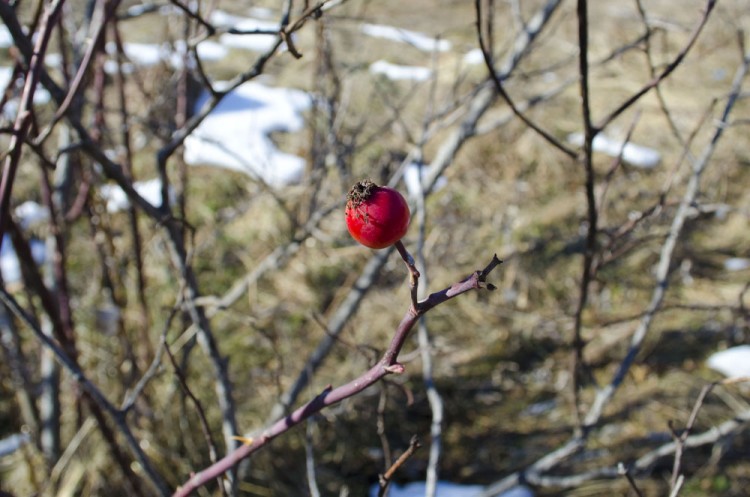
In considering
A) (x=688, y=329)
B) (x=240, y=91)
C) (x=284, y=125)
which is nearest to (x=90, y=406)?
(x=688, y=329)

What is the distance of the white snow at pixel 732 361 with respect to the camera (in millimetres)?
3018

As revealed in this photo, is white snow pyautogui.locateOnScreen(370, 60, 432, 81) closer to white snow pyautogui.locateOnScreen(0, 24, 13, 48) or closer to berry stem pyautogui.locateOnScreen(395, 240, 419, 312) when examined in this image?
white snow pyautogui.locateOnScreen(0, 24, 13, 48)

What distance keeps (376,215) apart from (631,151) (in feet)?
19.2

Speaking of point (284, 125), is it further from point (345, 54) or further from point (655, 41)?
point (655, 41)

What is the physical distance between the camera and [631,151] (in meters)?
5.78

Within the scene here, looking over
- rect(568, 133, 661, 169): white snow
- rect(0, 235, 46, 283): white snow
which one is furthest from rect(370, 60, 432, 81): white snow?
rect(0, 235, 46, 283): white snow

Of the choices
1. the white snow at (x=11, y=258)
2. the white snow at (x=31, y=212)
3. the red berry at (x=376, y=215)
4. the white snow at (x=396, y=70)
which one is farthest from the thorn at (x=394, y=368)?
the white snow at (x=396, y=70)

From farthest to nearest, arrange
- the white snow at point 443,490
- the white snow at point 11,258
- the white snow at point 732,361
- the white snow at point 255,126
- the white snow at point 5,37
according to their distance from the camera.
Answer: the white snow at point 255,126 < the white snow at point 11,258 < the white snow at point 732,361 < the white snow at point 443,490 < the white snow at point 5,37

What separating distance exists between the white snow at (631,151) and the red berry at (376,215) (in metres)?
5.22

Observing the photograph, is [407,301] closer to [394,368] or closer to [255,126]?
[255,126]

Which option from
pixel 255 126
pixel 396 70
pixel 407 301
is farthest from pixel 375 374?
pixel 396 70

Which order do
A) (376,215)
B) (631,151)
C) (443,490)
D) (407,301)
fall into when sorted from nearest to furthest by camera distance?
(376,215) < (443,490) < (407,301) < (631,151)

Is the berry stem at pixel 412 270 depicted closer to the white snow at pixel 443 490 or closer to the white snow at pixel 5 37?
the white snow at pixel 5 37

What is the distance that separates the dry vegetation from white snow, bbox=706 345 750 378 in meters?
0.08
